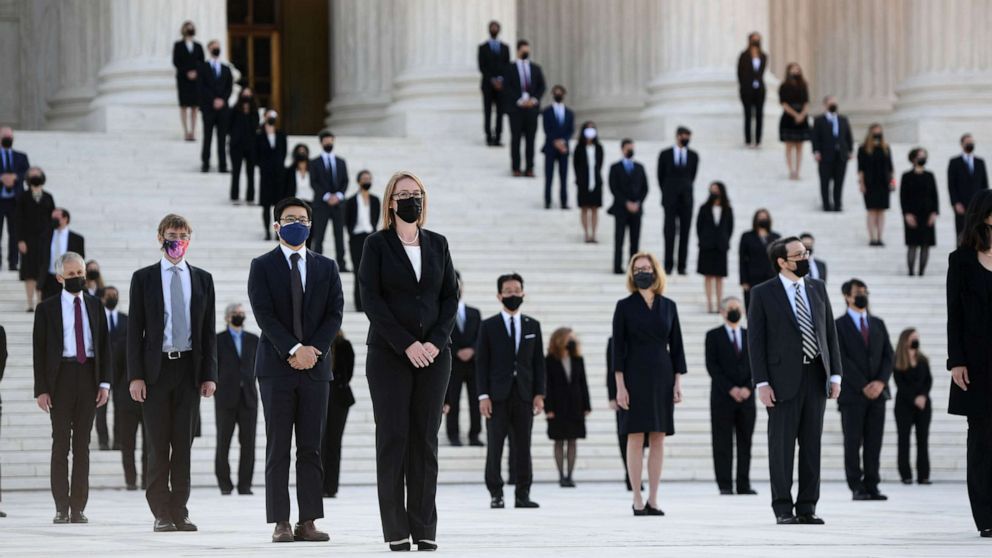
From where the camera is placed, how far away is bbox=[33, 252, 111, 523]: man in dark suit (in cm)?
1377

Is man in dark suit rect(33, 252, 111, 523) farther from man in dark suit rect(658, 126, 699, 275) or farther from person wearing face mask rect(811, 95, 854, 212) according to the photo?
person wearing face mask rect(811, 95, 854, 212)

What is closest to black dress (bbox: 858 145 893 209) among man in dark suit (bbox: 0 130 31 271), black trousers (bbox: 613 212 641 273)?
black trousers (bbox: 613 212 641 273)

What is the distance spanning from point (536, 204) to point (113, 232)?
599 cm

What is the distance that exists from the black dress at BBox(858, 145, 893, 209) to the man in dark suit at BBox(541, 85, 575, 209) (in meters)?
3.98

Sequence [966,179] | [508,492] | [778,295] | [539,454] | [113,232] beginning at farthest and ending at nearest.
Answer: [966,179], [113,232], [539,454], [508,492], [778,295]

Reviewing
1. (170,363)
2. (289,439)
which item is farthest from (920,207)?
(289,439)

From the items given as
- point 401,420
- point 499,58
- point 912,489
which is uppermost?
point 499,58

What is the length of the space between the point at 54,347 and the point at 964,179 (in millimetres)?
16402

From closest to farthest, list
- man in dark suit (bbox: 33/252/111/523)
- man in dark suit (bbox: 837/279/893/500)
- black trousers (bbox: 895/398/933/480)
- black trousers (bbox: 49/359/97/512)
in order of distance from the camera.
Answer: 1. black trousers (bbox: 49/359/97/512)
2. man in dark suit (bbox: 33/252/111/523)
3. man in dark suit (bbox: 837/279/893/500)
4. black trousers (bbox: 895/398/933/480)

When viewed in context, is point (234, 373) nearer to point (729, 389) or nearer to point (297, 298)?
point (729, 389)

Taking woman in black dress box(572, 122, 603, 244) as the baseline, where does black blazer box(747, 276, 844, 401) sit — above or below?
below

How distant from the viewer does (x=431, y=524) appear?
405 inches

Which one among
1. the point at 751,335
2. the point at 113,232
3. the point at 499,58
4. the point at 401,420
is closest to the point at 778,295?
the point at 751,335

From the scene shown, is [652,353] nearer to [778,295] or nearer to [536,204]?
[778,295]
